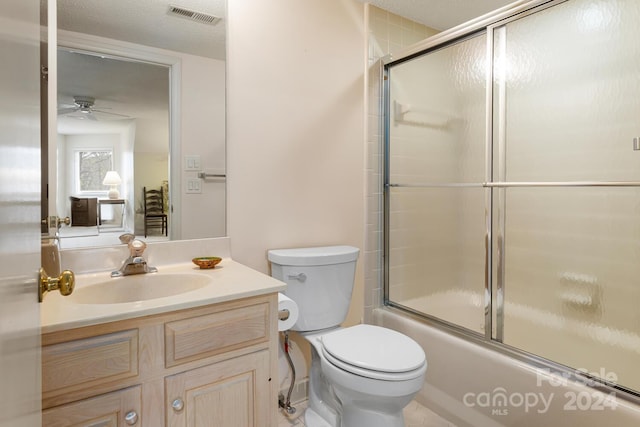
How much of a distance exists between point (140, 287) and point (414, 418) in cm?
140

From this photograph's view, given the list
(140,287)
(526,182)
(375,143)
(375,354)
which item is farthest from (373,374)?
(375,143)

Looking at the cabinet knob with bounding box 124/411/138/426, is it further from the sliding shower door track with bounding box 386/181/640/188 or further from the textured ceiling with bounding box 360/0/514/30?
the textured ceiling with bounding box 360/0/514/30

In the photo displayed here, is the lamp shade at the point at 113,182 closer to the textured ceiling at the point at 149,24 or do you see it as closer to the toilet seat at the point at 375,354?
the textured ceiling at the point at 149,24

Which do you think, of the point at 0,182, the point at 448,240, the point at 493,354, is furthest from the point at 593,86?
the point at 0,182

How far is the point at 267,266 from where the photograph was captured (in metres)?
1.78

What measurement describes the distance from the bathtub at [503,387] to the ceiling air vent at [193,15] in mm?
1758

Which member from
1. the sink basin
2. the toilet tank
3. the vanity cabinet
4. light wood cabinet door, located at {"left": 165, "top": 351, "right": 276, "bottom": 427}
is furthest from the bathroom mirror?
light wood cabinet door, located at {"left": 165, "top": 351, "right": 276, "bottom": 427}

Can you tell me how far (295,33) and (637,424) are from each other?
82.2 inches

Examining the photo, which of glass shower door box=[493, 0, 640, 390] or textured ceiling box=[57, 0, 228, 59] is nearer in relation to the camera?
textured ceiling box=[57, 0, 228, 59]

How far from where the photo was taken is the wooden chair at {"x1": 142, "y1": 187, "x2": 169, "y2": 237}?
1506 mm

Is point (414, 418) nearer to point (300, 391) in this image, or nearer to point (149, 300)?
point (300, 391)

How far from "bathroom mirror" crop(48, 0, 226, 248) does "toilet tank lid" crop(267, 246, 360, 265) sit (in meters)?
0.29

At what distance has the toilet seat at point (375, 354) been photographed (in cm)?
126

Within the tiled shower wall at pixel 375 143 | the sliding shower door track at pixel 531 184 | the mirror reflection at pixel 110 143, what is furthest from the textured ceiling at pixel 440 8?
the mirror reflection at pixel 110 143
